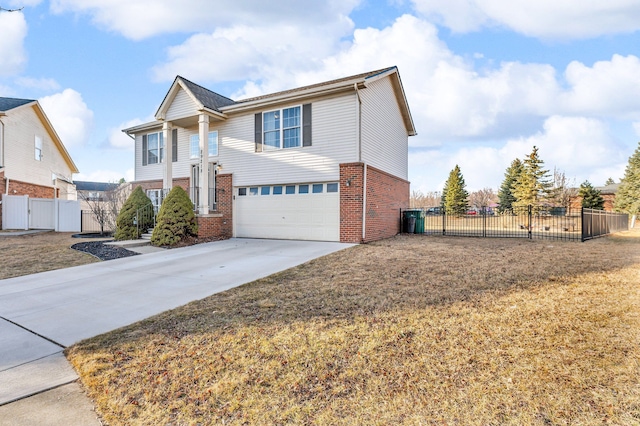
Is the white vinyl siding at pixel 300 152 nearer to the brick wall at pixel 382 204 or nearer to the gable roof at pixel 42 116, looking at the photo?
the brick wall at pixel 382 204

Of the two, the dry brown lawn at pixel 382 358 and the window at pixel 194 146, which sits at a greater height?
the window at pixel 194 146

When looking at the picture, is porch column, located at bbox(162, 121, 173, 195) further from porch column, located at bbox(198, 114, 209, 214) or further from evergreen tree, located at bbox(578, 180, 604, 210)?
evergreen tree, located at bbox(578, 180, 604, 210)

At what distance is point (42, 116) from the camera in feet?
69.3

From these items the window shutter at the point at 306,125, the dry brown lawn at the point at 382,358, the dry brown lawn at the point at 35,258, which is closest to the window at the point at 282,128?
the window shutter at the point at 306,125

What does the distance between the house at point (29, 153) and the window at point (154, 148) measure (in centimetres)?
848

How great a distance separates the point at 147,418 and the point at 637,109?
89.5 feet

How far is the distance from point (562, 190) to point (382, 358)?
35.3 m

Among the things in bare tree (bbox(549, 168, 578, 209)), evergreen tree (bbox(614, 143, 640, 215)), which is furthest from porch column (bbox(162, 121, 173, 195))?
evergreen tree (bbox(614, 143, 640, 215))

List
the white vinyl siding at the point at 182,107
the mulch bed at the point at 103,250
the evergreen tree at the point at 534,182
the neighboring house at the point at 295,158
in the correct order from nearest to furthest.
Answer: the mulch bed at the point at 103,250 < the neighboring house at the point at 295,158 < the white vinyl siding at the point at 182,107 < the evergreen tree at the point at 534,182

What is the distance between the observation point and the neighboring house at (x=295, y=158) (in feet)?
37.8

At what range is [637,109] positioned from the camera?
752 inches

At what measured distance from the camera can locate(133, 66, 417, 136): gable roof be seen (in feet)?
37.3

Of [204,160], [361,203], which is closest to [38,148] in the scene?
[204,160]

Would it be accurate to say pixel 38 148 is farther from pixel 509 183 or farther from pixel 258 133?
pixel 509 183
